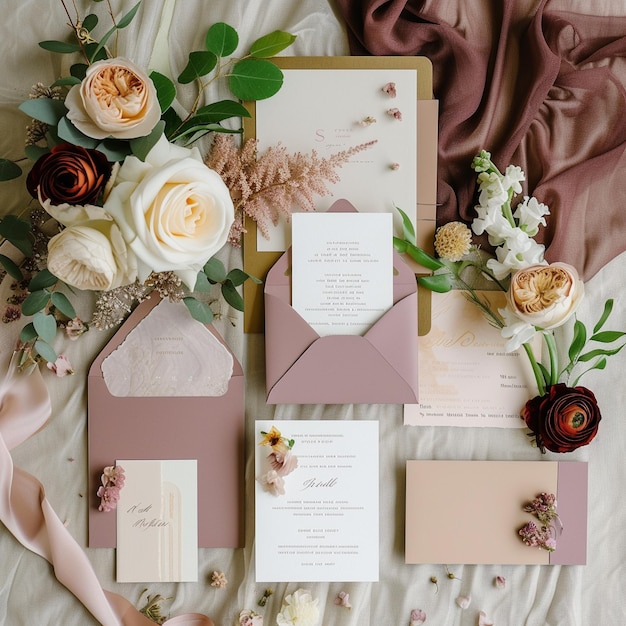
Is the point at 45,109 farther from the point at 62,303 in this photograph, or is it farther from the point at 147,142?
the point at 62,303

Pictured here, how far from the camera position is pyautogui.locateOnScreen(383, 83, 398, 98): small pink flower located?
3.30ft

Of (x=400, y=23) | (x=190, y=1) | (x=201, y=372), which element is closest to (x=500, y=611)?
(x=201, y=372)

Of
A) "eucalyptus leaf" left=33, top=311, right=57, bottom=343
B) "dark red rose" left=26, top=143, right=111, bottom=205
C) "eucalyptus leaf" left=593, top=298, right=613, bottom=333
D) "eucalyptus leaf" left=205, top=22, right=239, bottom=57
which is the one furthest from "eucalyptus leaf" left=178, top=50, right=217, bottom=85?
"eucalyptus leaf" left=593, top=298, right=613, bottom=333

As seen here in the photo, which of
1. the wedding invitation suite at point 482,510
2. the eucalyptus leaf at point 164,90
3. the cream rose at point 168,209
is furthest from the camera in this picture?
the wedding invitation suite at point 482,510

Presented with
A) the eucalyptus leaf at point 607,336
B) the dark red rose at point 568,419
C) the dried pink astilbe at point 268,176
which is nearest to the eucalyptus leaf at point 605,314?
the eucalyptus leaf at point 607,336

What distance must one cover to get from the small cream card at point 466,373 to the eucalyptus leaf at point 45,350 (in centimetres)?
63

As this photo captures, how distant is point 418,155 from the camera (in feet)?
3.34

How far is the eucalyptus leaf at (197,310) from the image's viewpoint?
0.97 metres

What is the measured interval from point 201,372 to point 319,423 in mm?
229

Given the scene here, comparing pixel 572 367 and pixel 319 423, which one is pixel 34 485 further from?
pixel 572 367

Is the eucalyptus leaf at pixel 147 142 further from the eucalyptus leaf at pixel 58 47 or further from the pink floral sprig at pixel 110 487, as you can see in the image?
the pink floral sprig at pixel 110 487

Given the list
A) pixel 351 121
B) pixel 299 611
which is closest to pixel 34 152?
pixel 351 121

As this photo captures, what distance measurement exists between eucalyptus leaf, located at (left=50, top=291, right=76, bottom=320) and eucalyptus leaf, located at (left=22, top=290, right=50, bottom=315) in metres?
0.01

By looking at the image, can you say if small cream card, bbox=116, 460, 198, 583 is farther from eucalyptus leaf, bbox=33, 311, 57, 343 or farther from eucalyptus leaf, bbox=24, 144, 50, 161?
eucalyptus leaf, bbox=24, 144, 50, 161
